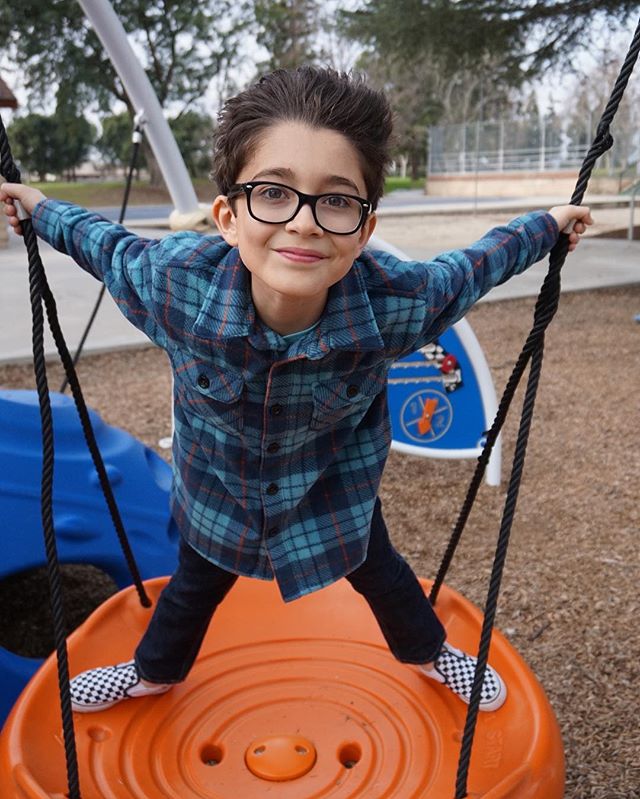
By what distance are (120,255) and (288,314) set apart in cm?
30

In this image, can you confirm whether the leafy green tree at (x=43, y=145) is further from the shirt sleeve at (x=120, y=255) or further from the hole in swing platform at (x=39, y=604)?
the shirt sleeve at (x=120, y=255)

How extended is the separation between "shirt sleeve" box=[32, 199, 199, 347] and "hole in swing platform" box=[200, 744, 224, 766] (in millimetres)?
783

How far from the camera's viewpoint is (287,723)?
5.33 feet

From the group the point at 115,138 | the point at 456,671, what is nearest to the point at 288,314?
the point at 456,671

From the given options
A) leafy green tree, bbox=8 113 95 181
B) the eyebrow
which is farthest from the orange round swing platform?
leafy green tree, bbox=8 113 95 181

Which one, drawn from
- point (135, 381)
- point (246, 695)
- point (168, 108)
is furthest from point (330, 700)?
point (168, 108)

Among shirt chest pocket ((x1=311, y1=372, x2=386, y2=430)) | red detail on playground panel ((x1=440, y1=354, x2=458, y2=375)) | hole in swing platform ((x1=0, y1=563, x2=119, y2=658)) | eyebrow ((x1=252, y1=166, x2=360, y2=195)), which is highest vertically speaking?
eyebrow ((x1=252, y1=166, x2=360, y2=195))

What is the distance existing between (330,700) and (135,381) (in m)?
3.33

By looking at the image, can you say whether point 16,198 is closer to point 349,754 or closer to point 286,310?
point 286,310

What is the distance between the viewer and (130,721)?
1.60 metres

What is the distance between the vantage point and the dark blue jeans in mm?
1510

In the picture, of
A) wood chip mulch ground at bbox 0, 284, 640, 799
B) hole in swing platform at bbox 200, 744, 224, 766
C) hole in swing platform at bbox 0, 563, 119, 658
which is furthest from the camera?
hole in swing platform at bbox 0, 563, 119, 658

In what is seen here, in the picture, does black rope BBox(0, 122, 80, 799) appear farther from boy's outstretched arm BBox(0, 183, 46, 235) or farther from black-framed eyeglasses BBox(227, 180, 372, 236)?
black-framed eyeglasses BBox(227, 180, 372, 236)

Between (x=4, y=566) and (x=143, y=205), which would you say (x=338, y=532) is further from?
(x=143, y=205)
